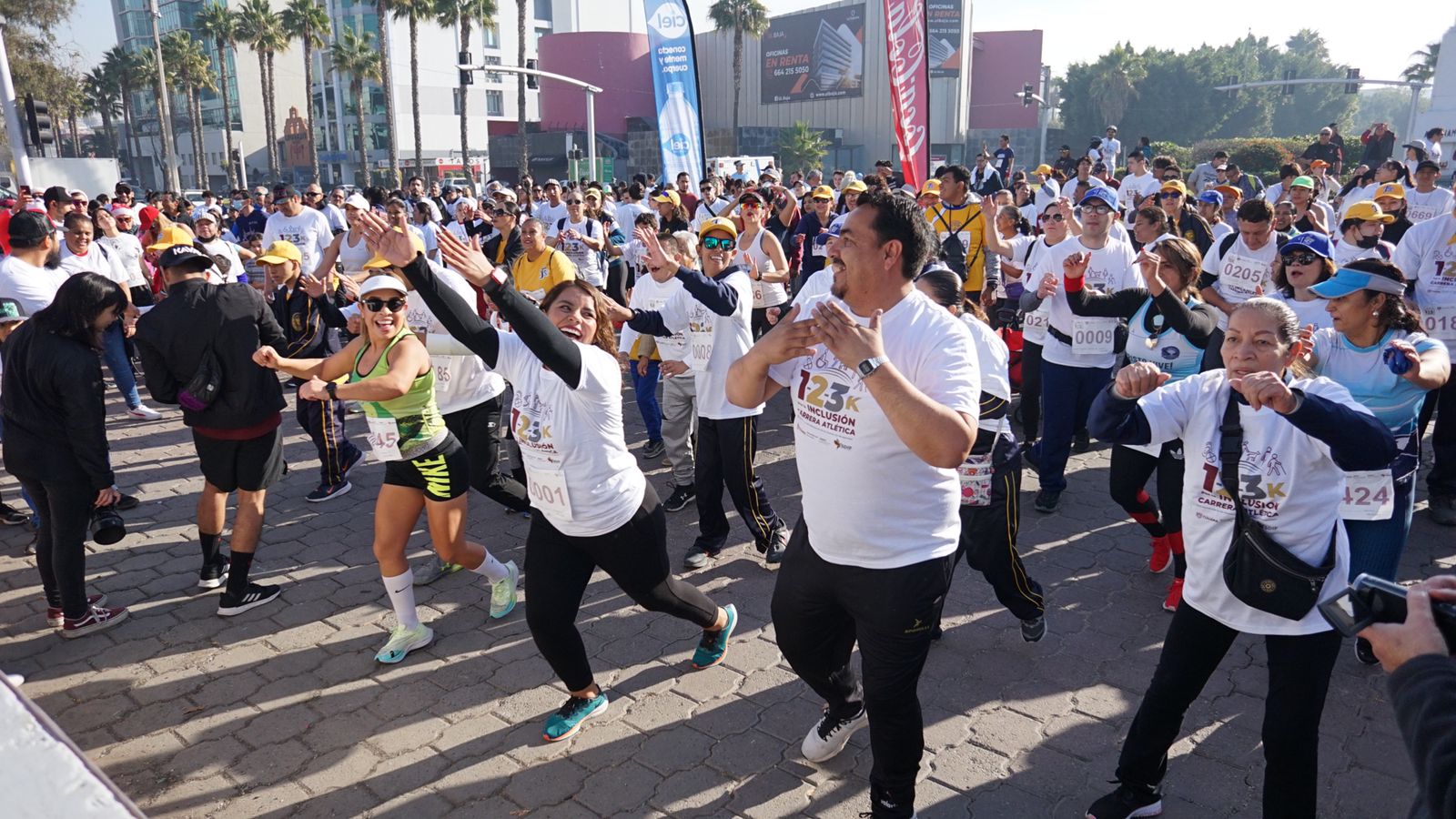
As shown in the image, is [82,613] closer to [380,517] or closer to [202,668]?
[202,668]

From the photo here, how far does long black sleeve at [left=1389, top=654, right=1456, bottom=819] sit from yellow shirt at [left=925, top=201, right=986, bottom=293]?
707cm

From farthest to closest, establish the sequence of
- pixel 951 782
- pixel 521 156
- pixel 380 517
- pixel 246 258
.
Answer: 1. pixel 521 156
2. pixel 246 258
3. pixel 380 517
4. pixel 951 782

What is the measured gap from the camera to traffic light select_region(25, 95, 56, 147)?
14.0 meters

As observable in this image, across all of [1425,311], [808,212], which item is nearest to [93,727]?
[1425,311]

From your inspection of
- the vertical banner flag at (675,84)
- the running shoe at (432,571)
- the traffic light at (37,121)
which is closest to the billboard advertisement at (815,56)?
the vertical banner flag at (675,84)

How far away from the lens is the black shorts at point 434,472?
4430 mm

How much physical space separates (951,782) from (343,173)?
77.7 meters

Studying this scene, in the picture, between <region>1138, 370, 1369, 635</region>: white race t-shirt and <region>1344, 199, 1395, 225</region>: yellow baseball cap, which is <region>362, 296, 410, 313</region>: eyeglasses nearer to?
<region>1138, 370, 1369, 635</region>: white race t-shirt

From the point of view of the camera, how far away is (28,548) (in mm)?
6168

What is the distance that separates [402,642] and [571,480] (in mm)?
1712

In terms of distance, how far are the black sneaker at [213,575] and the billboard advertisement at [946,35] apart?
2499 inches

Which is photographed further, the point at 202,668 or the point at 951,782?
the point at 202,668

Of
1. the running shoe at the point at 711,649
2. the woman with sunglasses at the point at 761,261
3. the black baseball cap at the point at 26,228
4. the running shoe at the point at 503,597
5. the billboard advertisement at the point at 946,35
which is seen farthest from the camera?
the billboard advertisement at the point at 946,35

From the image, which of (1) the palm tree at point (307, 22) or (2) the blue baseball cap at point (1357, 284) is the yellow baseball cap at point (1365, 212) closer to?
A: (2) the blue baseball cap at point (1357, 284)
